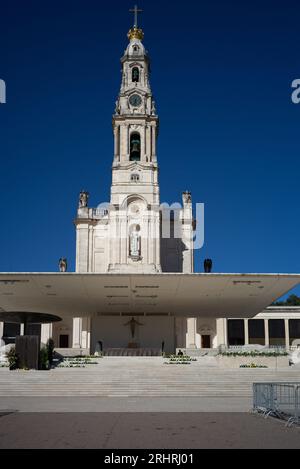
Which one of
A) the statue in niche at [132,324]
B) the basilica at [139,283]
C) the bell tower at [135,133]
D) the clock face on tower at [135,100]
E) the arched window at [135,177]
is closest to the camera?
the basilica at [139,283]

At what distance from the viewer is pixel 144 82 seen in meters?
71.3

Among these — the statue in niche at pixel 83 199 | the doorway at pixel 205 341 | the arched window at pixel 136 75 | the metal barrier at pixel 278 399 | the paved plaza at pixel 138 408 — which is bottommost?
the paved plaza at pixel 138 408

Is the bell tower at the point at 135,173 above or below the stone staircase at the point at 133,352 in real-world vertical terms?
above

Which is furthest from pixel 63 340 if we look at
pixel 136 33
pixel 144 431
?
pixel 144 431

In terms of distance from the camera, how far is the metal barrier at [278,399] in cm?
1683

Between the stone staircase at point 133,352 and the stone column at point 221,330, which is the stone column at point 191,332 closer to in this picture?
the stone column at point 221,330

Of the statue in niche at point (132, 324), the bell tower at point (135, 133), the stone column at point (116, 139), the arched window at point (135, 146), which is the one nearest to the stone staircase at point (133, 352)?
the statue in niche at point (132, 324)

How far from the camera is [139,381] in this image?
29.1 meters

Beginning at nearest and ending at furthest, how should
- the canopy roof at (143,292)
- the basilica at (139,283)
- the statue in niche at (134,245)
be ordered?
1. the canopy roof at (143,292)
2. the basilica at (139,283)
3. the statue in niche at (134,245)

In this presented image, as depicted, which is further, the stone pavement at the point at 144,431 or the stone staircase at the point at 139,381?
the stone staircase at the point at 139,381

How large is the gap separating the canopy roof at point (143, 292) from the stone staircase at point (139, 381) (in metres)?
7.12

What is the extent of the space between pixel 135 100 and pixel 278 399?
57.8 meters
